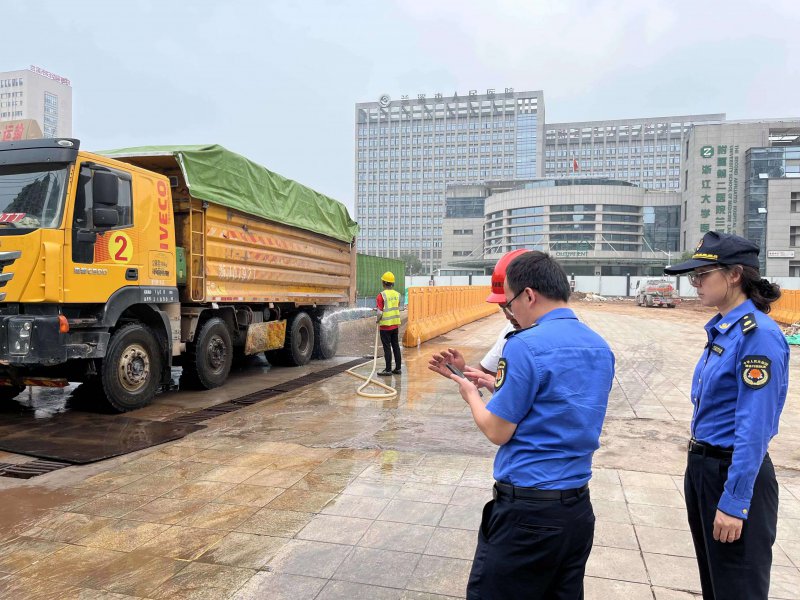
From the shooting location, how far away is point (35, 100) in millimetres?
110000

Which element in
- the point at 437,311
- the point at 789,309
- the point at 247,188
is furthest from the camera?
the point at 789,309

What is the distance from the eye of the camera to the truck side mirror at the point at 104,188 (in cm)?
636

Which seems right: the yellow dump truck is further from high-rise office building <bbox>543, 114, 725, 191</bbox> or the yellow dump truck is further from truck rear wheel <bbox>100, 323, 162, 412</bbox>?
high-rise office building <bbox>543, 114, 725, 191</bbox>

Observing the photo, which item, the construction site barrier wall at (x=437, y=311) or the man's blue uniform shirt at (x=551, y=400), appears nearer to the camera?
the man's blue uniform shirt at (x=551, y=400)

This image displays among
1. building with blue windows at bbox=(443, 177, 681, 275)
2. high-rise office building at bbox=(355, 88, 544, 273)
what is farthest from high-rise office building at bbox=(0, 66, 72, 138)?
building with blue windows at bbox=(443, 177, 681, 275)

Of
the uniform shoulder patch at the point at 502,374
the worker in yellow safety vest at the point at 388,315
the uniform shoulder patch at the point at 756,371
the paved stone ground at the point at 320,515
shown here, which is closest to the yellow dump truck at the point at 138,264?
the paved stone ground at the point at 320,515

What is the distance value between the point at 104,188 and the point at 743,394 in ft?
20.7

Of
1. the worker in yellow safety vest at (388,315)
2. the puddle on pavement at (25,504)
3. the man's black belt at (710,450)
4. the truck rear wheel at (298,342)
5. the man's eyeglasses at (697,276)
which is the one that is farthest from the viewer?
the truck rear wheel at (298,342)

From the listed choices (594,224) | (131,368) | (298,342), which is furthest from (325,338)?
(594,224)

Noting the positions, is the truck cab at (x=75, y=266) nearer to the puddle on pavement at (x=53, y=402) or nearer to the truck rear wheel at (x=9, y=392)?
the puddle on pavement at (x=53, y=402)

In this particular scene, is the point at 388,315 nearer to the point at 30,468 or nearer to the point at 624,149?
the point at 30,468

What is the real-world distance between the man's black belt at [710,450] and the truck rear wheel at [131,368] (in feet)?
20.4

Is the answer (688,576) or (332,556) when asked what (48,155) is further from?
(688,576)

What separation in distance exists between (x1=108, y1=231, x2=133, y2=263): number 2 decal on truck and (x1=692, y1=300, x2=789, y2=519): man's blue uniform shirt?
6.26 meters
